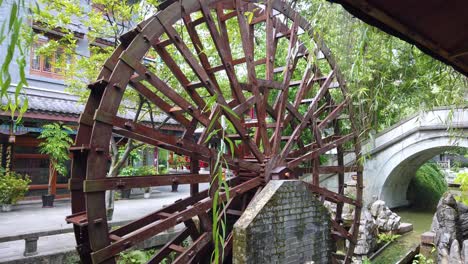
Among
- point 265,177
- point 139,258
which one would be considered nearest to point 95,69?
point 139,258

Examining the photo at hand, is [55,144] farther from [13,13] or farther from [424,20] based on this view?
[424,20]

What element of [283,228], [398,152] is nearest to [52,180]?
[283,228]

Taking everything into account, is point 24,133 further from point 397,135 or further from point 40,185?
point 397,135

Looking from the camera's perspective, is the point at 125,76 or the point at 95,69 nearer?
the point at 125,76

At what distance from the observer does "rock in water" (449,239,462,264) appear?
6011mm

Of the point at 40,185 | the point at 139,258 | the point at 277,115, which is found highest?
the point at 277,115

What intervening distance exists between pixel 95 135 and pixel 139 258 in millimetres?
3203

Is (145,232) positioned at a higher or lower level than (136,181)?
lower

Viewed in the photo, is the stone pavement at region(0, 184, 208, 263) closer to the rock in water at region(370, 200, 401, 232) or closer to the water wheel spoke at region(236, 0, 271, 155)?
the water wheel spoke at region(236, 0, 271, 155)

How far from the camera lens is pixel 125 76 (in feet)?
13.9

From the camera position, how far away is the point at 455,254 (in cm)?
607

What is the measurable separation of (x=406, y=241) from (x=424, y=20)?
30.1 ft

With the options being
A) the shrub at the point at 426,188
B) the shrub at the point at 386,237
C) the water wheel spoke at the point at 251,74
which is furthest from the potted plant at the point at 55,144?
the shrub at the point at 426,188

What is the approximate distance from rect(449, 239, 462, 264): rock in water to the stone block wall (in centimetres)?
236
